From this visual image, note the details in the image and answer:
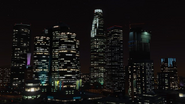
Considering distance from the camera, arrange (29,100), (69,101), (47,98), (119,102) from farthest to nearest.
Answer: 1. (47,98)
2. (69,101)
3. (119,102)
4. (29,100)

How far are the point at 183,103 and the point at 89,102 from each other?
98350mm

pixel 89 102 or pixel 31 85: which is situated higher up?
pixel 31 85

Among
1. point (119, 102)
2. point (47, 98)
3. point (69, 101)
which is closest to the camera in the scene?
point (119, 102)

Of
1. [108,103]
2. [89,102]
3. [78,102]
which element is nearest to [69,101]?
[78,102]

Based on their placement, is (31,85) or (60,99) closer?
(31,85)

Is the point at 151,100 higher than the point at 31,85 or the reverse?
the reverse

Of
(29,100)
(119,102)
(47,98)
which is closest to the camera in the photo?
(29,100)

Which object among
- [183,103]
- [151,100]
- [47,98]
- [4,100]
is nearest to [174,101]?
[183,103]

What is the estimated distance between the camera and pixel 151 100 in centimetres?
17325

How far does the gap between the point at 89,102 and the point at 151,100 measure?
215ft

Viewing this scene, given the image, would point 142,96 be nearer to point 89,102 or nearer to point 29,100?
point 89,102

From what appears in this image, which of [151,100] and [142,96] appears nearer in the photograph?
[151,100]

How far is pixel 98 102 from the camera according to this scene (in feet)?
608

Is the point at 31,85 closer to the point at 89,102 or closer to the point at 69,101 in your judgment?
the point at 69,101
